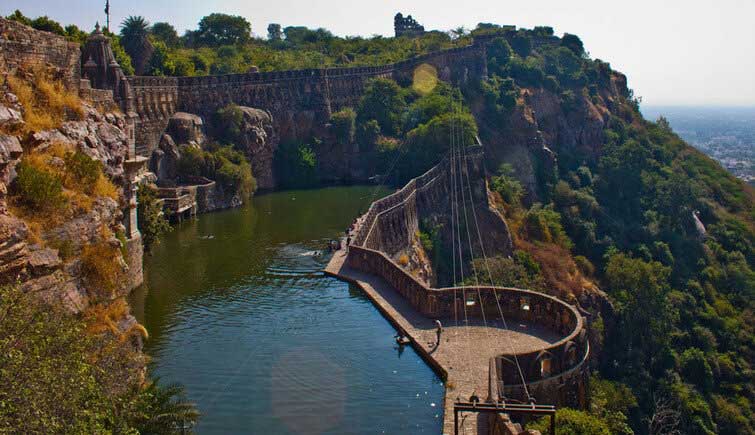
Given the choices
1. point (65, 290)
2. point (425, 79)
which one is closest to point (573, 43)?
point (425, 79)

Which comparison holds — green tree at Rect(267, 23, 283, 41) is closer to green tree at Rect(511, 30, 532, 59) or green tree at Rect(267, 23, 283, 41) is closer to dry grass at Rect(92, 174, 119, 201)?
green tree at Rect(511, 30, 532, 59)

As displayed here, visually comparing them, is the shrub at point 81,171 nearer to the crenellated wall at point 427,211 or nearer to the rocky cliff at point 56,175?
the rocky cliff at point 56,175

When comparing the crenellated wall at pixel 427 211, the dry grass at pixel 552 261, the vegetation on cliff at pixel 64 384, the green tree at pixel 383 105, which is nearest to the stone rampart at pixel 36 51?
the vegetation on cliff at pixel 64 384

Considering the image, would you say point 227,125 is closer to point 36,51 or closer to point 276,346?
point 36,51

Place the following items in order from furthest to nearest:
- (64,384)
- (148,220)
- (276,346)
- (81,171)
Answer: (148,220), (276,346), (81,171), (64,384)

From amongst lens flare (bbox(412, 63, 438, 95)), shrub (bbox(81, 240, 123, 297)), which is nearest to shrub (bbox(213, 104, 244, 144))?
lens flare (bbox(412, 63, 438, 95))

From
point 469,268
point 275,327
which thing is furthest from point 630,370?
point 275,327

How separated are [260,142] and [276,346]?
43.9 meters

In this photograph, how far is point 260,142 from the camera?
2635 inches

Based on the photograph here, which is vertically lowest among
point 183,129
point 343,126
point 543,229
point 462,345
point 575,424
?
point 543,229

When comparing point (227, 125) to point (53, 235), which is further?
point (227, 125)

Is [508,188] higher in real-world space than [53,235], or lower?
lower

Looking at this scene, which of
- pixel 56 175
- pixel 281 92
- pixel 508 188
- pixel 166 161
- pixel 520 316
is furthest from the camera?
pixel 281 92

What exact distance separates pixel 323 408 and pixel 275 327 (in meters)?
7.73
